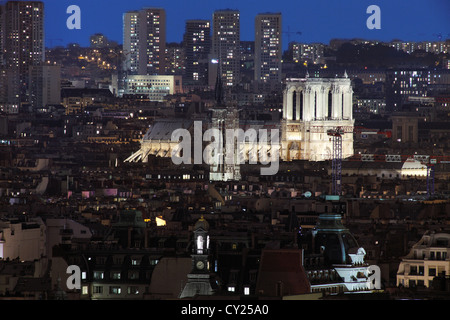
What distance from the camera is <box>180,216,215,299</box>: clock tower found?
1479 inches

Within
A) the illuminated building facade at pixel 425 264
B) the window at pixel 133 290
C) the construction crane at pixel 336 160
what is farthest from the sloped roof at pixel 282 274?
the construction crane at pixel 336 160

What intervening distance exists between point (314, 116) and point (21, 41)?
67130 millimetres

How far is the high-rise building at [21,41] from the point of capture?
175500 mm

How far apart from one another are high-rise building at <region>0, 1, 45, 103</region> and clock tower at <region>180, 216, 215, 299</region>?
13287cm

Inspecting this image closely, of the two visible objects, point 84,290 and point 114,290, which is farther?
point 114,290

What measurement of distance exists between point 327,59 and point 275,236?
143268mm

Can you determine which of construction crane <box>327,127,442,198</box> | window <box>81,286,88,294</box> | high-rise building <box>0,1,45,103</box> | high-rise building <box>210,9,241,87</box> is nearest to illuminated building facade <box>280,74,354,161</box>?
construction crane <box>327,127,442,198</box>

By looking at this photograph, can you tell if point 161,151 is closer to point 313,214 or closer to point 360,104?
point 360,104

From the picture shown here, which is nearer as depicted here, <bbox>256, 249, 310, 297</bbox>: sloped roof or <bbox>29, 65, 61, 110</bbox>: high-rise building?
<bbox>256, 249, 310, 297</bbox>: sloped roof

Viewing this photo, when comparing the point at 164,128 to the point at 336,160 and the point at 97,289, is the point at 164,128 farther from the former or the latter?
the point at 97,289

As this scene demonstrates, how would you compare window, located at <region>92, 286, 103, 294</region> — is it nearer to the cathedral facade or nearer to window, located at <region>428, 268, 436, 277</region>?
window, located at <region>428, 268, 436, 277</region>

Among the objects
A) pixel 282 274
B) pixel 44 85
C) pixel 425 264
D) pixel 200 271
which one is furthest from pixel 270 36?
pixel 200 271

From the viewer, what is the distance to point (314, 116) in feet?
400

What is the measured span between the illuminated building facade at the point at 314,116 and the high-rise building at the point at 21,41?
52062 millimetres
